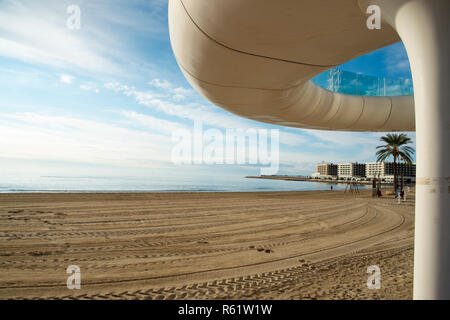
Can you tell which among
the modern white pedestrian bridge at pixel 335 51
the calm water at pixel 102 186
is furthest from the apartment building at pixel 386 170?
the modern white pedestrian bridge at pixel 335 51

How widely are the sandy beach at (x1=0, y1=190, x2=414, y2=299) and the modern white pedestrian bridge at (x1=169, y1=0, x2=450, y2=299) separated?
215 cm

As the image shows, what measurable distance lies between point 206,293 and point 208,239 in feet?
10.1

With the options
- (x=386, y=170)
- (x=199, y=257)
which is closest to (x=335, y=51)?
(x=199, y=257)

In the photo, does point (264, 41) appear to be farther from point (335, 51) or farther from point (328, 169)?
point (328, 169)

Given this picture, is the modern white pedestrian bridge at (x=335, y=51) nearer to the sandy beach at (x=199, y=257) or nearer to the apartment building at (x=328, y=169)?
the sandy beach at (x=199, y=257)

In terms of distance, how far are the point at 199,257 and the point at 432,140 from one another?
15.2ft

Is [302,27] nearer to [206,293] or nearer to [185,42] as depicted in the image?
[185,42]

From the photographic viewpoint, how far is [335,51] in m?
3.59

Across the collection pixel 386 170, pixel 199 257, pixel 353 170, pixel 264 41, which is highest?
pixel 264 41

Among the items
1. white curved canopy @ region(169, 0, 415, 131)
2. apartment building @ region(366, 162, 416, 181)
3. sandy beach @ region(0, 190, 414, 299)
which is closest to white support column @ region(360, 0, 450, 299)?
white curved canopy @ region(169, 0, 415, 131)

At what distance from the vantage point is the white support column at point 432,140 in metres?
2.12

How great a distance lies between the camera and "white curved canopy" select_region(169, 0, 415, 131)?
265 cm

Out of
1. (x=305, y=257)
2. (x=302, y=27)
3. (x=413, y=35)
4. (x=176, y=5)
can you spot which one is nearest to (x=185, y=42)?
(x=176, y=5)
